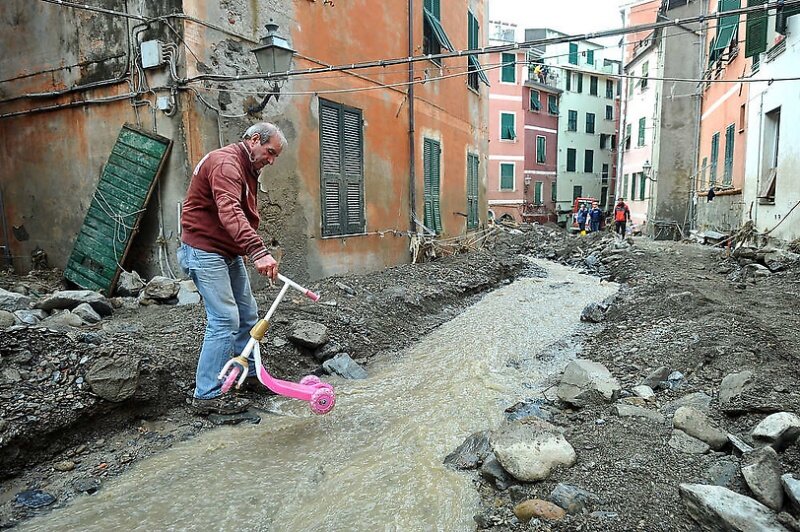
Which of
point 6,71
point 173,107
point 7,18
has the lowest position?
point 173,107

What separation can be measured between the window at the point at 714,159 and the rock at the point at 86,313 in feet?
54.2

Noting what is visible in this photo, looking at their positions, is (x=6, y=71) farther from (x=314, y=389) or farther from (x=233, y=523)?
(x=233, y=523)

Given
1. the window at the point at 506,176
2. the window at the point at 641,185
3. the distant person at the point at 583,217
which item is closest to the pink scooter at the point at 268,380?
the distant person at the point at 583,217

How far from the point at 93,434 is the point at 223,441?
0.77 m

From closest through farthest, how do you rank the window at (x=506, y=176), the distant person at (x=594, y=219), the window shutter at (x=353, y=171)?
the window shutter at (x=353, y=171) < the distant person at (x=594, y=219) < the window at (x=506, y=176)

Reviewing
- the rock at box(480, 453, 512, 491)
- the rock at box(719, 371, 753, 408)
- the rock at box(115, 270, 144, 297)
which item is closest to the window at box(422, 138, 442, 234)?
the rock at box(115, 270, 144, 297)

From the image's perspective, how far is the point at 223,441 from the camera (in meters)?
3.50

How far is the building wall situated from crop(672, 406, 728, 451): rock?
16.8 feet

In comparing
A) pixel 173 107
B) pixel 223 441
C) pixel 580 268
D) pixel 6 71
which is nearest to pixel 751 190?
pixel 580 268

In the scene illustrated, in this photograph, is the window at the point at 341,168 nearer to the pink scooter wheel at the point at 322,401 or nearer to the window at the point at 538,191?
the pink scooter wheel at the point at 322,401

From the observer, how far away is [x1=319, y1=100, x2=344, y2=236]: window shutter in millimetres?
7777

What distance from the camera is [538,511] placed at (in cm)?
245

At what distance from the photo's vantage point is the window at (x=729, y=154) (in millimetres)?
14348

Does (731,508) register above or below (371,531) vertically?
above
